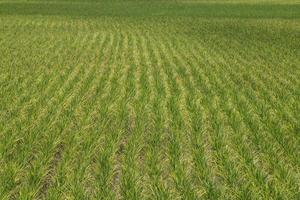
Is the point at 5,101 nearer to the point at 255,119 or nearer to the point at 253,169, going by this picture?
the point at 255,119

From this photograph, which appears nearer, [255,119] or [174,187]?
[174,187]

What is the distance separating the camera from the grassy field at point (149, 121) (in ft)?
22.6

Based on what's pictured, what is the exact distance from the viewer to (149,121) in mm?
10570

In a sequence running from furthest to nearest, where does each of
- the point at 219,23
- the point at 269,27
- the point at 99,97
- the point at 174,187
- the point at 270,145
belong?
the point at 219,23
the point at 269,27
the point at 99,97
the point at 270,145
the point at 174,187

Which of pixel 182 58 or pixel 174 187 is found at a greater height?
pixel 174 187

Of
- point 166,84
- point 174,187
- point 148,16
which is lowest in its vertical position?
point 148,16

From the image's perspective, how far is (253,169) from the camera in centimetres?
725

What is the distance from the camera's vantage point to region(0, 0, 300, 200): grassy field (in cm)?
688

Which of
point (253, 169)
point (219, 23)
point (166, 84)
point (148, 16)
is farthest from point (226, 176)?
point (148, 16)

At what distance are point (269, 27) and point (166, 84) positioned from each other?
20628mm

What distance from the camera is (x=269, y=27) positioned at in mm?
33250

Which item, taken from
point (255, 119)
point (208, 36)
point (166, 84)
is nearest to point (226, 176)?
point (255, 119)

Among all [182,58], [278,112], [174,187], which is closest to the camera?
[174,187]

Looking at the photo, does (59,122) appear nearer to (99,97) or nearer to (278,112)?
(99,97)
